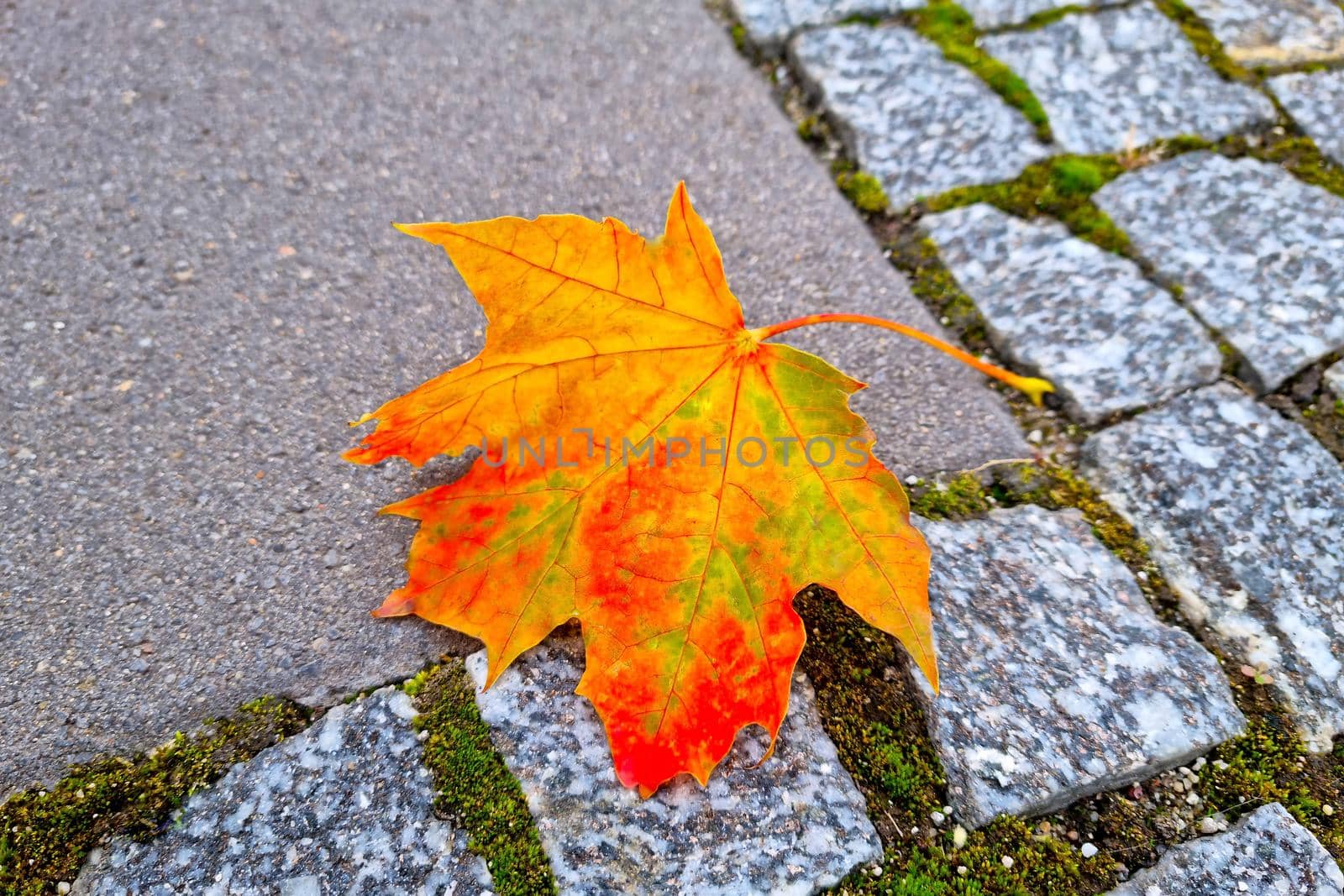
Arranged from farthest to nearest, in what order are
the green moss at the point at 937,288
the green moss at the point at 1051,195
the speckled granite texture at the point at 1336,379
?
the green moss at the point at 1051,195, the green moss at the point at 937,288, the speckled granite texture at the point at 1336,379

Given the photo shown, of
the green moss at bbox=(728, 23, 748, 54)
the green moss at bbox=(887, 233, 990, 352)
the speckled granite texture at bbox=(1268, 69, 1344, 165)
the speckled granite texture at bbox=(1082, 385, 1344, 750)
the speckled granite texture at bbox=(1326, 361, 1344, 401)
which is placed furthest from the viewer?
the green moss at bbox=(728, 23, 748, 54)

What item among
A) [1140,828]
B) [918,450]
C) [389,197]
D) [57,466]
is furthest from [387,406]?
[1140,828]

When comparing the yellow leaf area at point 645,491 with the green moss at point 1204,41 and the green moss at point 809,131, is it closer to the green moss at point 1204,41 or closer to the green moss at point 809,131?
the green moss at point 809,131

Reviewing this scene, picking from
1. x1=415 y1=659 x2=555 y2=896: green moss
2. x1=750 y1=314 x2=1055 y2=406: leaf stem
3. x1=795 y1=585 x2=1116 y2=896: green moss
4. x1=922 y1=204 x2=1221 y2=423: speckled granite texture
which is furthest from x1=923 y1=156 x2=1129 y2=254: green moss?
x1=415 y1=659 x2=555 y2=896: green moss

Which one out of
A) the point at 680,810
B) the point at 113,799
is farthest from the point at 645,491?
the point at 113,799

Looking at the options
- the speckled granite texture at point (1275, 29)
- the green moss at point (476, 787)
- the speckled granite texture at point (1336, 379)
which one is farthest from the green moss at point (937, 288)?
the green moss at point (476, 787)

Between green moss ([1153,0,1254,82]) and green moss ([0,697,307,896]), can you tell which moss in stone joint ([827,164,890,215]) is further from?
green moss ([0,697,307,896])
